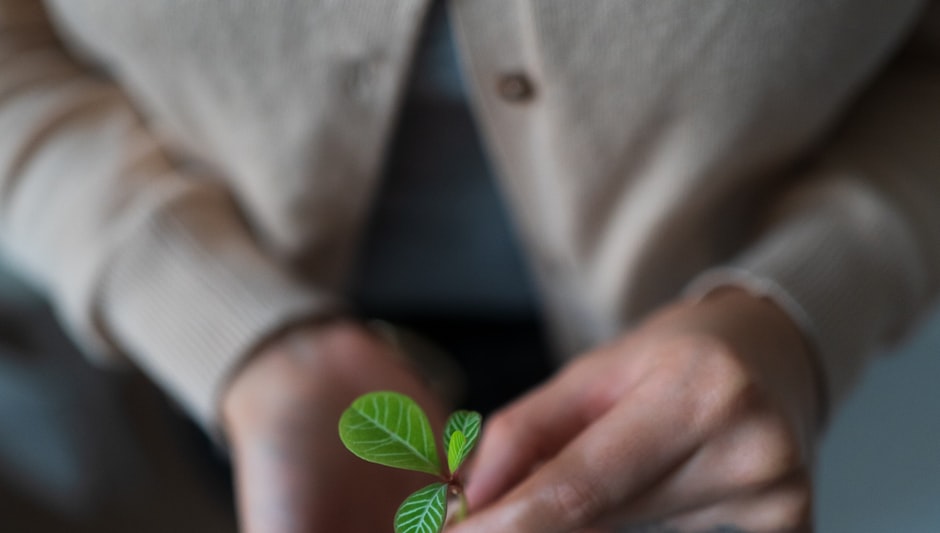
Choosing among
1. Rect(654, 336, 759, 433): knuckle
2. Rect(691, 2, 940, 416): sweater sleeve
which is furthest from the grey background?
Rect(654, 336, 759, 433): knuckle

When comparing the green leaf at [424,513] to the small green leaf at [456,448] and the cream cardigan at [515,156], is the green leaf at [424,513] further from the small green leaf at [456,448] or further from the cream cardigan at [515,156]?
the cream cardigan at [515,156]

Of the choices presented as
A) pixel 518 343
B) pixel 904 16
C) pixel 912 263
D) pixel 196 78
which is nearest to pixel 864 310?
pixel 912 263

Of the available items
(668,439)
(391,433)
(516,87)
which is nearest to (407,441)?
(391,433)

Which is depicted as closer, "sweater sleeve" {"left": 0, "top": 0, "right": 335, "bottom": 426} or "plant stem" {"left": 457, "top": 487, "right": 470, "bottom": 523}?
"plant stem" {"left": 457, "top": 487, "right": 470, "bottom": 523}

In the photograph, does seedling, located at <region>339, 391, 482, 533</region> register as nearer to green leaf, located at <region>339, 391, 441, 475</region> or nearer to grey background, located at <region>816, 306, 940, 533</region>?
green leaf, located at <region>339, 391, 441, 475</region>

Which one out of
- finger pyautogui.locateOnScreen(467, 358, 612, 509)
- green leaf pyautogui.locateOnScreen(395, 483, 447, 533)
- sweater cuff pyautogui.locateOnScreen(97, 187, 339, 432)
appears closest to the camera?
green leaf pyautogui.locateOnScreen(395, 483, 447, 533)

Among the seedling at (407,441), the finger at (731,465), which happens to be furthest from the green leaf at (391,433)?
the finger at (731,465)
